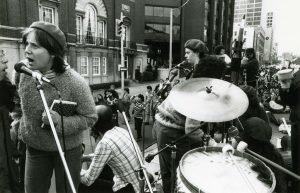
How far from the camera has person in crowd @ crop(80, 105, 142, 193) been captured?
2593 mm

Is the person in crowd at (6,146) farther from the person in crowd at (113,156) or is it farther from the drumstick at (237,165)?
the drumstick at (237,165)

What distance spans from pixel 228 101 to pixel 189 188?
875 millimetres

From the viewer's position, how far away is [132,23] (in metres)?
28.6

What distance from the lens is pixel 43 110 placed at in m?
2.01

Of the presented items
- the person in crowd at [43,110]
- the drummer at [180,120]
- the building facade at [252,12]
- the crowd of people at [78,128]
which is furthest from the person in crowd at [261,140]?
the person in crowd at [43,110]

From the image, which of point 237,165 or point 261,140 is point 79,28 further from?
point 237,165

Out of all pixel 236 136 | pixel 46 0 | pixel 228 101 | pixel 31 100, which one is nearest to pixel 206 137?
pixel 236 136

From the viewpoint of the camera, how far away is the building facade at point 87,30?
51.7ft

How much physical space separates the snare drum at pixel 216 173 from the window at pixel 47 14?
61.5ft

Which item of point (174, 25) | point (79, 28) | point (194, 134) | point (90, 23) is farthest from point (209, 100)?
point (174, 25)

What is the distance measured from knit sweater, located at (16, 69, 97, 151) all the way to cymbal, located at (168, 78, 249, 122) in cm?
75

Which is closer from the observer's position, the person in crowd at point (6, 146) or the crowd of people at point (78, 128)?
the crowd of people at point (78, 128)

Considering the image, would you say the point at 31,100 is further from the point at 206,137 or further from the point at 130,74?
the point at 130,74

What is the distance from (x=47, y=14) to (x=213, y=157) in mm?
19315
